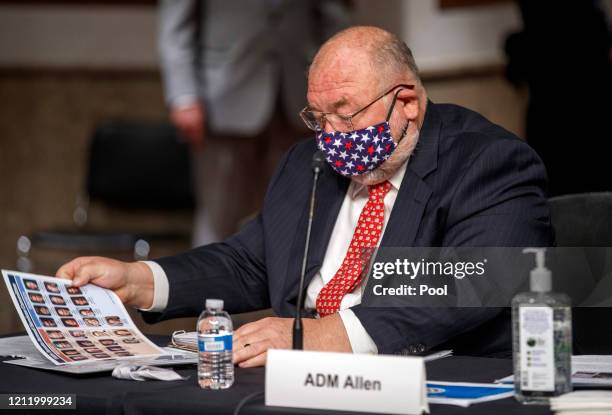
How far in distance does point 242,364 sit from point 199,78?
9.92ft

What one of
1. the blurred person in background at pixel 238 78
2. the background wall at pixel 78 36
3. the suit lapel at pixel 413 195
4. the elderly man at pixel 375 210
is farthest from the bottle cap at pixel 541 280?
the background wall at pixel 78 36

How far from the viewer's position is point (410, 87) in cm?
250

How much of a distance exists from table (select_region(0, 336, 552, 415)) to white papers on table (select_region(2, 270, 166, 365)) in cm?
10

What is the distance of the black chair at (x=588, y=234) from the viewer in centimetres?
249

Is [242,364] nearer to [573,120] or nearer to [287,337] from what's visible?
[287,337]

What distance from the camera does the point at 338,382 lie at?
166cm

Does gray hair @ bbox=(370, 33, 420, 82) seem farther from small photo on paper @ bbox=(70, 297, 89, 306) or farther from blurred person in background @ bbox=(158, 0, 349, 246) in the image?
blurred person in background @ bbox=(158, 0, 349, 246)

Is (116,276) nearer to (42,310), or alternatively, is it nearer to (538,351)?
(42,310)

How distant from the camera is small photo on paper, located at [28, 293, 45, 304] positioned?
2211 mm

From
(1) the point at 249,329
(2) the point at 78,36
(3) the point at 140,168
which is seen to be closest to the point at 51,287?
(1) the point at 249,329

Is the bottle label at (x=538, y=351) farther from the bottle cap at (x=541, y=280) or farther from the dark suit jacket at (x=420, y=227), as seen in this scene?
the dark suit jacket at (x=420, y=227)

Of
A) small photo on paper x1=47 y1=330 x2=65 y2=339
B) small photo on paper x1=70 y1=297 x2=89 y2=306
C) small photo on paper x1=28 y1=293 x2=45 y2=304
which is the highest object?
small photo on paper x1=28 y1=293 x2=45 y2=304

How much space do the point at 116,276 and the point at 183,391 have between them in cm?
69

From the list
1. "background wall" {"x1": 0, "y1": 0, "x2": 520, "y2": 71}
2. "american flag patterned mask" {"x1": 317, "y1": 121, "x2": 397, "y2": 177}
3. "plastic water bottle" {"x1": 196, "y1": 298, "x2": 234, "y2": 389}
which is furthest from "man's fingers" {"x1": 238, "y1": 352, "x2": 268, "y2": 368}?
"background wall" {"x1": 0, "y1": 0, "x2": 520, "y2": 71}
